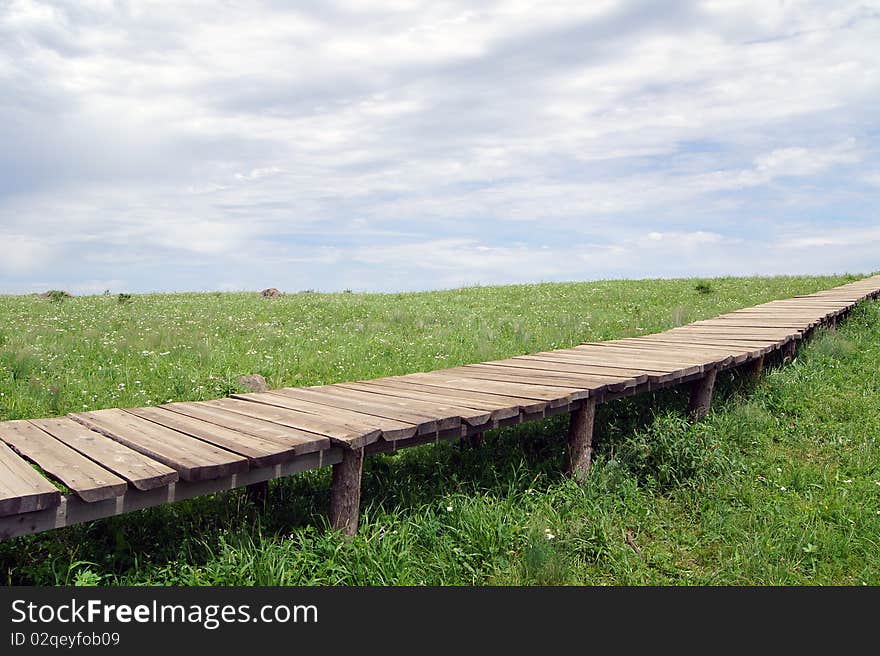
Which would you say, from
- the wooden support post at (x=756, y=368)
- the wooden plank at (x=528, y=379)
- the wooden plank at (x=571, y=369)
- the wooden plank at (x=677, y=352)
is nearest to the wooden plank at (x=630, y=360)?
the wooden plank at (x=677, y=352)

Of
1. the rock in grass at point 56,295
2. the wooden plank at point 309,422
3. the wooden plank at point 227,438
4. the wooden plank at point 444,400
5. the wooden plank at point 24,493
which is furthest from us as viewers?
the rock in grass at point 56,295

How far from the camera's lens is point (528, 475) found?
6023mm

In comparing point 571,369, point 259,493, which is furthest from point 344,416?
point 571,369

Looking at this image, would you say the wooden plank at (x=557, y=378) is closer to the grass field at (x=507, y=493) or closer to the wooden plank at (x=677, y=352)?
the grass field at (x=507, y=493)

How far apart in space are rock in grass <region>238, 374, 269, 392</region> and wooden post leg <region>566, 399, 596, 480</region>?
166 inches

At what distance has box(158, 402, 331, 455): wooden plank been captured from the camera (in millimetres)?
4297

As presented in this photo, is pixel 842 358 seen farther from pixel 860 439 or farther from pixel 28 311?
pixel 28 311

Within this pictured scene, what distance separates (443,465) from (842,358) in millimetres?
7389

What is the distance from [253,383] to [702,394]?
17.1 feet

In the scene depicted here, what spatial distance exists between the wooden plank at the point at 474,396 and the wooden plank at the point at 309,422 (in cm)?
119

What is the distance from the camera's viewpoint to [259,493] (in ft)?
17.9

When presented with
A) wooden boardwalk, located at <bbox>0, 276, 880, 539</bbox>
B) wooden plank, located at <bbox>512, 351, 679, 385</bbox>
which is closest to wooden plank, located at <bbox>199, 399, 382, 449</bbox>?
wooden boardwalk, located at <bbox>0, 276, 880, 539</bbox>

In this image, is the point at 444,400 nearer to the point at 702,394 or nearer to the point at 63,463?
the point at 63,463

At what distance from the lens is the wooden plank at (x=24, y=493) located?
335cm
